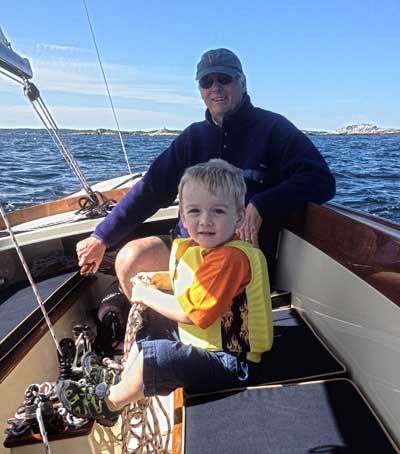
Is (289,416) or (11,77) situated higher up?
(11,77)

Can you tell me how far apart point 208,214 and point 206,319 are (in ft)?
1.03

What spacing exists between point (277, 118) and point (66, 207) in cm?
198

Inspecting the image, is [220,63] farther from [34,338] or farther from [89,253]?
[34,338]

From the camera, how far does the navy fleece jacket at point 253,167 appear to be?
5.83 ft

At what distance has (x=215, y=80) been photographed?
2.07 meters

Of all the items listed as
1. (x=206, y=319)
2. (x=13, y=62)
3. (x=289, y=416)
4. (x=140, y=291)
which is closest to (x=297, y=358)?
(x=289, y=416)

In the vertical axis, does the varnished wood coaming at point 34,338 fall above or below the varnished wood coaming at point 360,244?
below

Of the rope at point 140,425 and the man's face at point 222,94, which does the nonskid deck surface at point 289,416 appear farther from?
the man's face at point 222,94

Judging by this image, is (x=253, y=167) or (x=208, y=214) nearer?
(x=208, y=214)

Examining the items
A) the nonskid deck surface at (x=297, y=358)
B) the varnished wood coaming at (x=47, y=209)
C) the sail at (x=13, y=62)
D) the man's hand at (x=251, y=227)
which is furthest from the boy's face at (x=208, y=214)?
the varnished wood coaming at (x=47, y=209)

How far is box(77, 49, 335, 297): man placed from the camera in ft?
5.99

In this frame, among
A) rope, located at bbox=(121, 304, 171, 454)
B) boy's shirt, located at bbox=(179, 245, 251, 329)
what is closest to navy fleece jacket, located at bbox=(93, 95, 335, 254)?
boy's shirt, located at bbox=(179, 245, 251, 329)

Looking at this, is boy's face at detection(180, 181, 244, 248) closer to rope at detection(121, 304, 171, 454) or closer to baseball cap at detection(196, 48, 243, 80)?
rope at detection(121, 304, 171, 454)

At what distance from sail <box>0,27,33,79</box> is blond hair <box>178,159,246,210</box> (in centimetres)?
110
